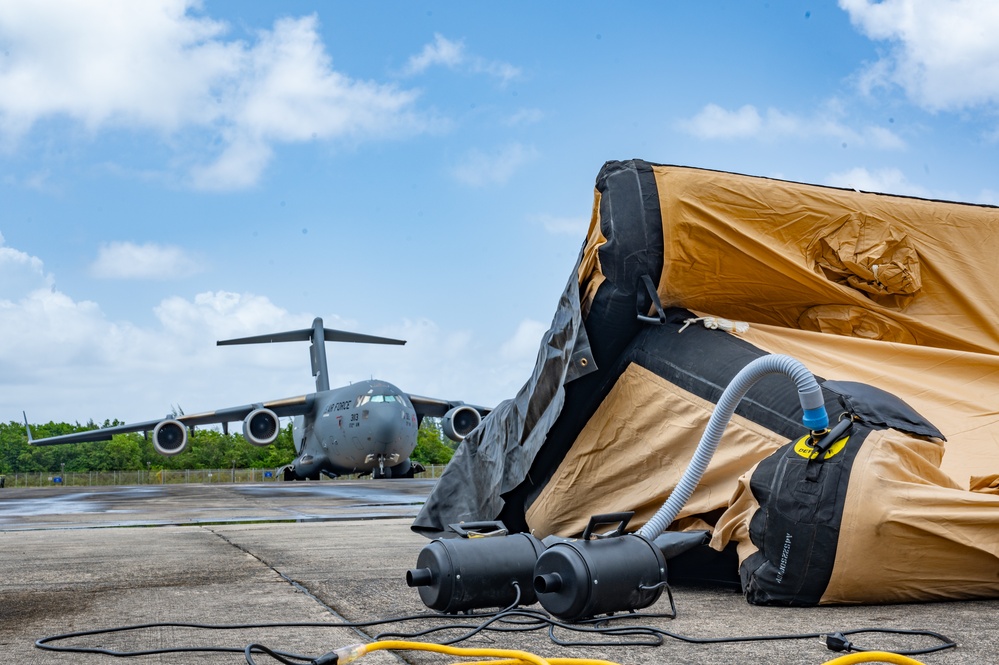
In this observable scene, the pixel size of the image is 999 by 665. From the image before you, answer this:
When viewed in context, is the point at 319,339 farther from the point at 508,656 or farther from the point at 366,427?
the point at 508,656

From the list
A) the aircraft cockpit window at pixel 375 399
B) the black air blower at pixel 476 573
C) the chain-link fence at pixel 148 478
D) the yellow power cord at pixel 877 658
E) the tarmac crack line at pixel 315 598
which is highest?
the aircraft cockpit window at pixel 375 399

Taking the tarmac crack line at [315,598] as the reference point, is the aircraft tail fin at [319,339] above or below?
above

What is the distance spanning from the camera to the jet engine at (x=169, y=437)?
24975 mm

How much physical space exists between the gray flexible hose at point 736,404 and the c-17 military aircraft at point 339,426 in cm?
1926

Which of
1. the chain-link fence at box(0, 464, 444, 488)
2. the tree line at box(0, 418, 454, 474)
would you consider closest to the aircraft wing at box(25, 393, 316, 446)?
the chain-link fence at box(0, 464, 444, 488)

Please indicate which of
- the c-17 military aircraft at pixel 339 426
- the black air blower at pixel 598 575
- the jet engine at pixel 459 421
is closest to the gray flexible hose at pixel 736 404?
the black air blower at pixel 598 575

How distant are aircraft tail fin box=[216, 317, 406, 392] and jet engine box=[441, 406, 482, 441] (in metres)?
7.57

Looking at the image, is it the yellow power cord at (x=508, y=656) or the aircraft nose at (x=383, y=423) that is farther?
the aircraft nose at (x=383, y=423)

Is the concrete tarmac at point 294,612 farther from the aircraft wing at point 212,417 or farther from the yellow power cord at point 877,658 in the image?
the aircraft wing at point 212,417

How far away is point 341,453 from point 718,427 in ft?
80.6

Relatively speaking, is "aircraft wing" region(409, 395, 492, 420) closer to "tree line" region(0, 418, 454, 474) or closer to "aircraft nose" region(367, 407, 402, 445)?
"aircraft nose" region(367, 407, 402, 445)

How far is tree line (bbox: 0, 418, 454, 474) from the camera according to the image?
5619 cm

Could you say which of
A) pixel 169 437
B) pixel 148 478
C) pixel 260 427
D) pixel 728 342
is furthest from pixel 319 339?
pixel 728 342

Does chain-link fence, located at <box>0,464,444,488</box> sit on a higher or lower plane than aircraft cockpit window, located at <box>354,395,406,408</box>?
lower
